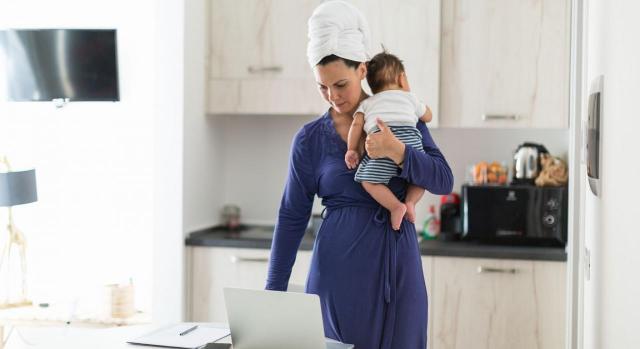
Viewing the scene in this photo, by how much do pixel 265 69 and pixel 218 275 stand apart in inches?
37.2

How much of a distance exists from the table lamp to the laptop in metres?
2.19

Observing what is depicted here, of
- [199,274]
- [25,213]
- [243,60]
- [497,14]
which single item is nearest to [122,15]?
[243,60]


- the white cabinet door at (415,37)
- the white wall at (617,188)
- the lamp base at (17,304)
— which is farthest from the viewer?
the lamp base at (17,304)

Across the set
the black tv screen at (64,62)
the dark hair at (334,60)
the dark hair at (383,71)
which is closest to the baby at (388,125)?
the dark hair at (383,71)

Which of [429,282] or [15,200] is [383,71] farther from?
[15,200]

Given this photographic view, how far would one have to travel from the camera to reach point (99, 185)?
157 inches

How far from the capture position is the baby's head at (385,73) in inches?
85.6

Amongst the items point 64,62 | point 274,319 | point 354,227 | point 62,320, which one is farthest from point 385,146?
point 64,62

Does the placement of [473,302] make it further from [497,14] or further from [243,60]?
[243,60]

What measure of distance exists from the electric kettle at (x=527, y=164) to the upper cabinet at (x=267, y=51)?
1.31 feet

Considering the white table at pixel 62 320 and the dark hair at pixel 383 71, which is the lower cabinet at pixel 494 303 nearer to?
the white table at pixel 62 320

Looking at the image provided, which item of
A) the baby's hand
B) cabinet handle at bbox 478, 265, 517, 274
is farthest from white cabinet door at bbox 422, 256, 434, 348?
the baby's hand

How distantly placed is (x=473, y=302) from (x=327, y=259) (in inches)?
52.1

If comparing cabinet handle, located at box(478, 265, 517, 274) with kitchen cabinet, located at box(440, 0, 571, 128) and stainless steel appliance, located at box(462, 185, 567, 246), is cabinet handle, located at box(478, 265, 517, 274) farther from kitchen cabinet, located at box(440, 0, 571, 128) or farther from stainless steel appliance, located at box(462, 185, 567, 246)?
kitchen cabinet, located at box(440, 0, 571, 128)
